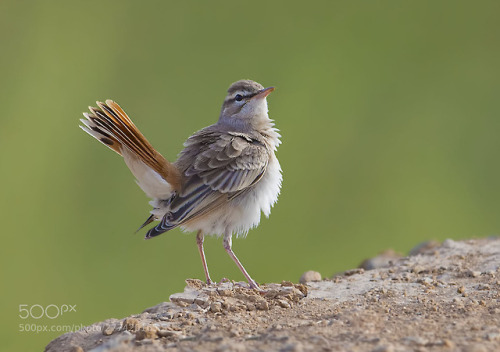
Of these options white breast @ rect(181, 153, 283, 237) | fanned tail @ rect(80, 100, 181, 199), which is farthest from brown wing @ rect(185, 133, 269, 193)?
fanned tail @ rect(80, 100, 181, 199)

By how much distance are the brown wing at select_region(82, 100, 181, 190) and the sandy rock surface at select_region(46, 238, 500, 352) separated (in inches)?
55.8

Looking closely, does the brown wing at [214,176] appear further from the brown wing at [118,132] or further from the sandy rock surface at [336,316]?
the sandy rock surface at [336,316]

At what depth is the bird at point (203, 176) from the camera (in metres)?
6.71

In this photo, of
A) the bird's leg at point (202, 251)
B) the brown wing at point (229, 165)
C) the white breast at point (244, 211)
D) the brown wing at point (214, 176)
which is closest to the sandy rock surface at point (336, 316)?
the bird's leg at point (202, 251)

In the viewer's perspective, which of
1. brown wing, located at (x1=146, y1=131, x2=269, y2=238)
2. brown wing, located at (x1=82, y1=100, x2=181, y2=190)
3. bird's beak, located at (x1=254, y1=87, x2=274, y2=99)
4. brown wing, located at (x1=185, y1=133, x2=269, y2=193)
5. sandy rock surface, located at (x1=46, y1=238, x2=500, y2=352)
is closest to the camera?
sandy rock surface, located at (x1=46, y1=238, x2=500, y2=352)

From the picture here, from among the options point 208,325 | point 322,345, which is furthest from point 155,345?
point 322,345

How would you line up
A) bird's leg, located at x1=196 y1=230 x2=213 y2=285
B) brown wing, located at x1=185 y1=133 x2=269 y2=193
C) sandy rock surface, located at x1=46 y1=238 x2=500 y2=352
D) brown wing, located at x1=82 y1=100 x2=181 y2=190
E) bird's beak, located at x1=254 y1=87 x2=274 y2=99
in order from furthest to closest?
1. bird's beak, located at x1=254 y1=87 x2=274 y2=99
2. bird's leg, located at x1=196 y1=230 x2=213 y2=285
3. brown wing, located at x1=185 y1=133 x2=269 y2=193
4. brown wing, located at x1=82 y1=100 x2=181 y2=190
5. sandy rock surface, located at x1=46 y1=238 x2=500 y2=352

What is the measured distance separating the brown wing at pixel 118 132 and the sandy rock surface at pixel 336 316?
4.65 feet

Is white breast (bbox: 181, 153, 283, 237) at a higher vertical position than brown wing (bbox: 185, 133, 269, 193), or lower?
lower

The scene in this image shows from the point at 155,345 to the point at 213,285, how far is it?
2267mm

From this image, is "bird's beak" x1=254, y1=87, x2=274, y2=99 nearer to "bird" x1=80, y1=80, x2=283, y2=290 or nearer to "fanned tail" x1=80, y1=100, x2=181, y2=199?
"bird" x1=80, y1=80, x2=283, y2=290

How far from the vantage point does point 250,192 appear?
23.2 ft

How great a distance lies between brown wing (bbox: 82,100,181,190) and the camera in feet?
21.8

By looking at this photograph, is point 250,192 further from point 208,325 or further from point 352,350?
point 352,350
